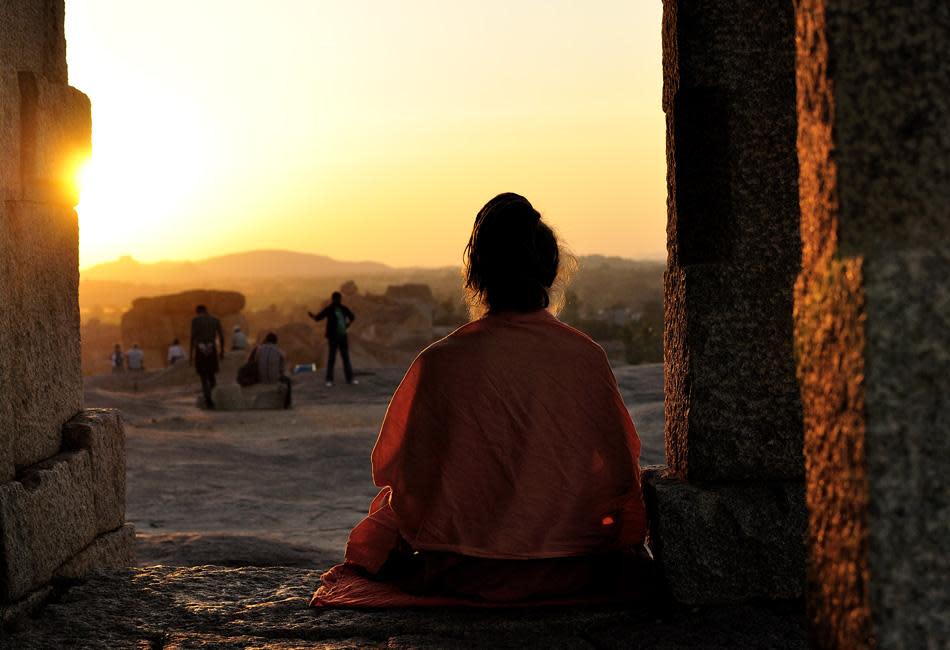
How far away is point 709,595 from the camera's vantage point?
125 inches

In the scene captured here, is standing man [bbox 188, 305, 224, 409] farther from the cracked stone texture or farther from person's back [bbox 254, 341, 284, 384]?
the cracked stone texture

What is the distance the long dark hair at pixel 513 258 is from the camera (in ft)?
11.0

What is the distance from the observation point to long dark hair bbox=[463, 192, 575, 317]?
335 centimetres

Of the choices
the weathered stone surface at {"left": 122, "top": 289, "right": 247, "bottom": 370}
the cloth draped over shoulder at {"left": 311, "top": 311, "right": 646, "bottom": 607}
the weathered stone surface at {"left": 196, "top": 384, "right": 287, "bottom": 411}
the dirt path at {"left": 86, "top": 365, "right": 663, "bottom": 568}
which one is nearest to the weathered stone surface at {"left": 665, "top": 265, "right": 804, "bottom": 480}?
the cloth draped over shoulder at {"left": 311, "top": 311, "right": 646, "bottom": 607}

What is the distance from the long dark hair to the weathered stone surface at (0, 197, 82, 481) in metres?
1.57

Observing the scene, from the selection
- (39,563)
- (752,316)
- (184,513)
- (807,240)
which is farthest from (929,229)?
(184,513)

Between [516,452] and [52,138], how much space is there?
207cm

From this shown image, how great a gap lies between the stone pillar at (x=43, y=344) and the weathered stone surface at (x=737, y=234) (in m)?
2.19

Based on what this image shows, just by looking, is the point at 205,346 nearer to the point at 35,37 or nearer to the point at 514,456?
the point at 35,37

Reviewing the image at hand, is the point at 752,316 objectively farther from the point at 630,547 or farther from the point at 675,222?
the point at 630,547

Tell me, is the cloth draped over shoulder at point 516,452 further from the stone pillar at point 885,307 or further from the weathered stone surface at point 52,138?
the stone pillar at point 885,307

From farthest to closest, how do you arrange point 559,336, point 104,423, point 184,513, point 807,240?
point 184,513 < point 104,423 < point 559,336 < point 807,240

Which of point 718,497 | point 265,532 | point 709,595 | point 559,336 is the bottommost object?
point 265,532

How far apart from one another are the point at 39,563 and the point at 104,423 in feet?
2.89
